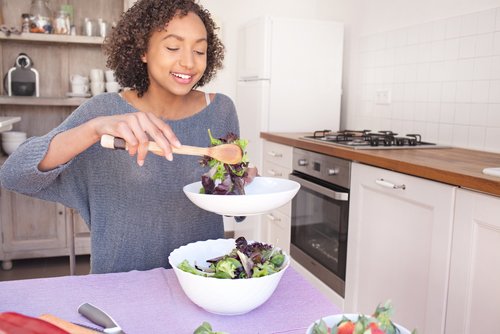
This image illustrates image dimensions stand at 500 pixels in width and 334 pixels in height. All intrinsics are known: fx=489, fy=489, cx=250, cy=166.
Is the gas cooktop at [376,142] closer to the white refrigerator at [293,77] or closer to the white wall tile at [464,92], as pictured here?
the white wall tile at [464,92]

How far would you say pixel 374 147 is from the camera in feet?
7.10

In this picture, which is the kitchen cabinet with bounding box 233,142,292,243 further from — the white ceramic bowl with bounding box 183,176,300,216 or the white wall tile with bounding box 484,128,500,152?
the white ceramic bowl with bounding box 183,176,300,216

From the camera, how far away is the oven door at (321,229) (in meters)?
2.24

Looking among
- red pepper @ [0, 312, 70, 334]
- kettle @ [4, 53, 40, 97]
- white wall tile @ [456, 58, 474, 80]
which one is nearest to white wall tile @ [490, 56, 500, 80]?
white wall tile @ [456, 58, 474, 80]

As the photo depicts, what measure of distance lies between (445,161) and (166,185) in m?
1.05

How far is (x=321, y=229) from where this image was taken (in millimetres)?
2445

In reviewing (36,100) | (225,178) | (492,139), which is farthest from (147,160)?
(36,100)

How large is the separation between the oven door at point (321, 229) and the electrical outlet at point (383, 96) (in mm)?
716

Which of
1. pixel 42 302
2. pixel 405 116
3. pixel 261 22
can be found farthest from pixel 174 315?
pixel 261 22

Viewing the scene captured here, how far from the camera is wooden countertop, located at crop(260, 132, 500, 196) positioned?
4.74 feet

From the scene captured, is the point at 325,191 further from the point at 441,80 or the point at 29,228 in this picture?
the point at 29,228

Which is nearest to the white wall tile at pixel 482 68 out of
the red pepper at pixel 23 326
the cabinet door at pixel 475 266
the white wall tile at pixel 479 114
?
the white wall tile at pixel 479 114

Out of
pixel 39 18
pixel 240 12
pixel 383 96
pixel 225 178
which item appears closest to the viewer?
pixel 225 178

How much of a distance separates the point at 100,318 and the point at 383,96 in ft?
8.08
